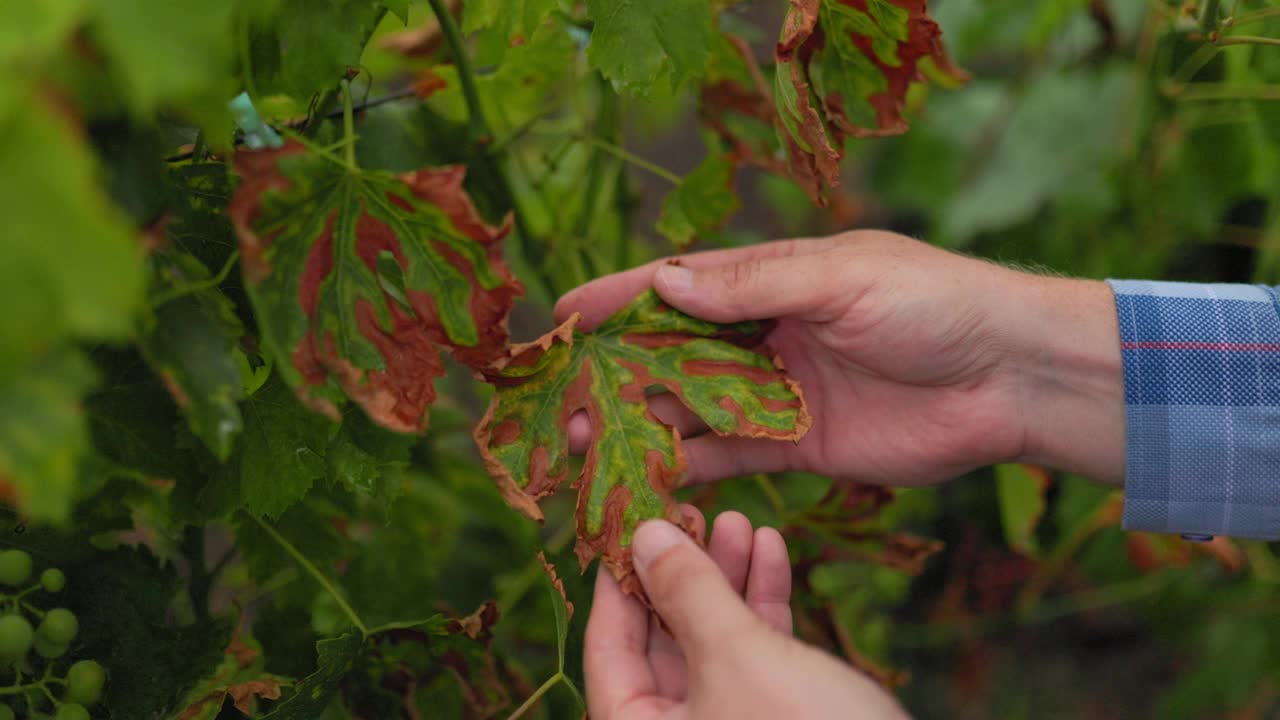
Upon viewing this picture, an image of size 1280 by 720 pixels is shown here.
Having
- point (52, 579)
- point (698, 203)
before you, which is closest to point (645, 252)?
point (698, 203)

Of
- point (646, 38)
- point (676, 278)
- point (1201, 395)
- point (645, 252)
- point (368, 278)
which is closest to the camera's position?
point (368, 278)

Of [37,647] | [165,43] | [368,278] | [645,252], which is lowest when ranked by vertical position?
[645,252]

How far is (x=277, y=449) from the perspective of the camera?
77cm

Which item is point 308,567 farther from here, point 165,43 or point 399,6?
point 165,43

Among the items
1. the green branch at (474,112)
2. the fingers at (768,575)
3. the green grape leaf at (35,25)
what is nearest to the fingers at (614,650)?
the fingers at (768,575)

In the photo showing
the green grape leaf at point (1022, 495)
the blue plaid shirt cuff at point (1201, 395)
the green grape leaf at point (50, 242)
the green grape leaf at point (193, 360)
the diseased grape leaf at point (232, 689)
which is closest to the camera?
the green grape leaf at point (50, 242)

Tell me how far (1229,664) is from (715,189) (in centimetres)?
125

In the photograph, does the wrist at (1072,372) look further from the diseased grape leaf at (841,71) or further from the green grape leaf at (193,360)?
the green grape leaf at (193,360)

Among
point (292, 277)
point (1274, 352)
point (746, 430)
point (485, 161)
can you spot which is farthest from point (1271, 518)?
point (292, 277)

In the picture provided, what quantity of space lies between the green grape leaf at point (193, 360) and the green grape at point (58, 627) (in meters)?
0.28

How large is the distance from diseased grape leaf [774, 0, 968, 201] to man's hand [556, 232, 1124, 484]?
12 cm

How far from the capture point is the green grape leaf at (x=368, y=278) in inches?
24.8

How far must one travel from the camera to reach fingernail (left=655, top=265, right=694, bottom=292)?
2.94 feet

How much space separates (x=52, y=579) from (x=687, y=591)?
0.48 metres
